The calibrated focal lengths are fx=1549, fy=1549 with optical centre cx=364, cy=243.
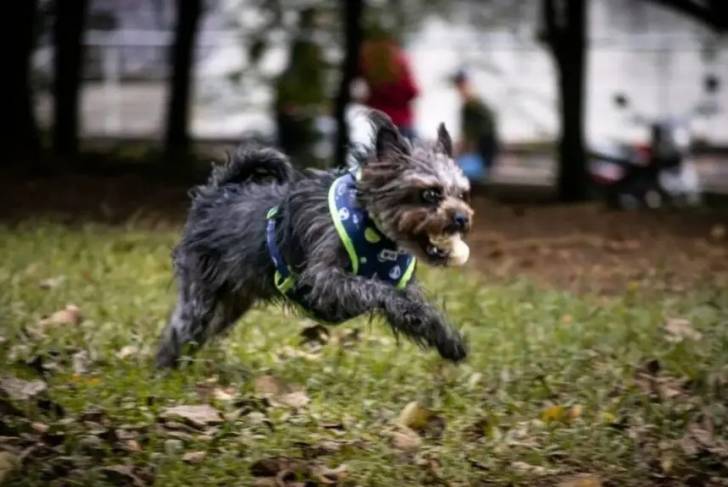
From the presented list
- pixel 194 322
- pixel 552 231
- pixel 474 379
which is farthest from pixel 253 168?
pixel 552 231

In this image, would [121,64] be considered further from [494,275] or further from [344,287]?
[344,287]

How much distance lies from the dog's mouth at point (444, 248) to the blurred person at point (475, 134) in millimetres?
14889

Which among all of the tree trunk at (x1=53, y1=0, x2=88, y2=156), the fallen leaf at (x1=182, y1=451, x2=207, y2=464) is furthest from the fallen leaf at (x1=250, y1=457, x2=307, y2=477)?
the tree trunk at (x1=53, y1=0, x2=88, y2=156)

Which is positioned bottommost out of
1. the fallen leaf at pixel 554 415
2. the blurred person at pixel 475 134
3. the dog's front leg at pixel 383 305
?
the blurred person at pixel 475 134

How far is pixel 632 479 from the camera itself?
5988 mm

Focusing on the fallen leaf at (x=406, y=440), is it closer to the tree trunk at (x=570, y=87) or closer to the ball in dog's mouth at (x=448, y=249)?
the ball in dog's mouth at (x=448, y=249)

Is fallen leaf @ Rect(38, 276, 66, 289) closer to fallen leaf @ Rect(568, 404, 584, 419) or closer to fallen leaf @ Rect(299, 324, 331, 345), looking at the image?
fallen leaf @ Rect(299, 324, 331, 345)

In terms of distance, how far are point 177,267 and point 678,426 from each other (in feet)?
8.33

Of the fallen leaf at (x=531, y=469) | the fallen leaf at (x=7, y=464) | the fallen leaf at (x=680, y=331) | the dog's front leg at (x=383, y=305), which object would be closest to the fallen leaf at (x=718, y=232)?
the fallen leaf at (x=680, y=331)

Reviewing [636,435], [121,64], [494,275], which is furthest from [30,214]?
[121,64]

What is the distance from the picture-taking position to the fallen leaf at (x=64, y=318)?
8281 mm

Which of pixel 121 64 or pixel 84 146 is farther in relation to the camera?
pixel 121 64

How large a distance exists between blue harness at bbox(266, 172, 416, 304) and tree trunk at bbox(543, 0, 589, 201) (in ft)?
34.1

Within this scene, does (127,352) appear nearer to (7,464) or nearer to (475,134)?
(7,464)
